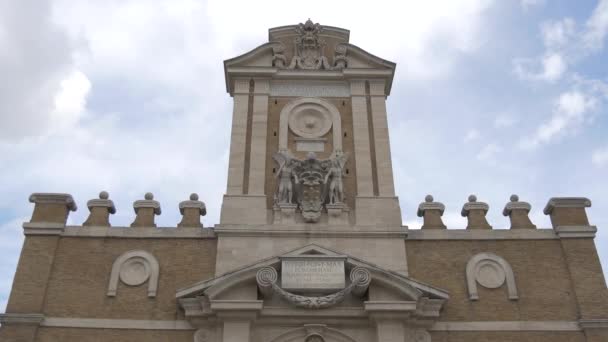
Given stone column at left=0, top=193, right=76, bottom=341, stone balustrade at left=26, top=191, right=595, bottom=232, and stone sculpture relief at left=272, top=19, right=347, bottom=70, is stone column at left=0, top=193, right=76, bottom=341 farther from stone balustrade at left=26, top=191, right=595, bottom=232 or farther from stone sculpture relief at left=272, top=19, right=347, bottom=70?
stone sculpture relief at left=272, top=19, right=347, bottom=70

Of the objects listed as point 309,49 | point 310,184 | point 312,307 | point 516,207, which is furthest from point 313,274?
point 309,49

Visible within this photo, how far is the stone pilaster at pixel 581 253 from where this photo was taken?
15969 millimetres

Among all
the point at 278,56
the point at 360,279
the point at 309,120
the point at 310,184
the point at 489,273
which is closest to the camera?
the point at 360,279

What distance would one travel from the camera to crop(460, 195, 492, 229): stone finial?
57.5ft

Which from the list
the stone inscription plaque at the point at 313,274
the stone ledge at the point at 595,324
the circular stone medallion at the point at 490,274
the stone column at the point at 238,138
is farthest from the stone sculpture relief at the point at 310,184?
the stone ledge at the point at 595,324

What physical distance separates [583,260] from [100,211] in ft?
41.9

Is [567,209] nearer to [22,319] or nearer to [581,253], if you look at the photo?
[581,253]

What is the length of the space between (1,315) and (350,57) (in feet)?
40.6

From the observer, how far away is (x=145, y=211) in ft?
57.6

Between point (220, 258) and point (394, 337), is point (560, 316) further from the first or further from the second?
point (220, 258)

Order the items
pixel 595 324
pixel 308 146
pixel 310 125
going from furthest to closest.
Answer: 1. pixel 310 125
2. pixel 308 146
3. pixel 595 324

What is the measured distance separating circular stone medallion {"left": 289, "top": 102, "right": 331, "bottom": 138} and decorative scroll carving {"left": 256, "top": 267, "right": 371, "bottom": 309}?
5164 mm

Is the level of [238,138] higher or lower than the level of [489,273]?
higher

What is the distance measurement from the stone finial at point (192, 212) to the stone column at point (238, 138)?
853mm
